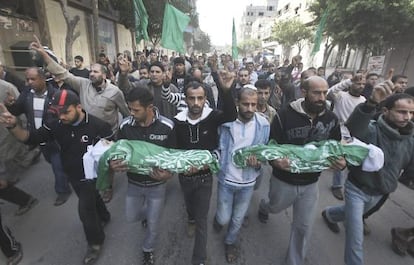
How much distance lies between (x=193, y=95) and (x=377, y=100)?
181 centimetres

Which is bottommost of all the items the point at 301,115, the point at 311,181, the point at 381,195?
the point at 381,195

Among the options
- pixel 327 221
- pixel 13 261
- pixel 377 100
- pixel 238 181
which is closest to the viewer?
pixel 377 100

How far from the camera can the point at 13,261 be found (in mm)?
2852

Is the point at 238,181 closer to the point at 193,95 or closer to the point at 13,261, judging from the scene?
the point at 193,95

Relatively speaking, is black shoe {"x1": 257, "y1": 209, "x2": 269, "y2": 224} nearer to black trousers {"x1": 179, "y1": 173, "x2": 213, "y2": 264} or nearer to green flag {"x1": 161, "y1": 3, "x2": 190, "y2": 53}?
black trousers {"x1": 179, "y1": 173, "x2": 213, "y2": 264}

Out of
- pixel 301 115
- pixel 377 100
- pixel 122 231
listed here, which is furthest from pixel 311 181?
pixel 122 231

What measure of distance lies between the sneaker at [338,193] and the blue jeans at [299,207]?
6.71 ft

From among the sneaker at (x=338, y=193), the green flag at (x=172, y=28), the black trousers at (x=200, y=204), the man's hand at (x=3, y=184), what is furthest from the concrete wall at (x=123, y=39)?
the black trousers at (x=200, y=204)

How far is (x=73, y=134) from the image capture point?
2574mm

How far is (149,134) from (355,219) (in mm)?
2262

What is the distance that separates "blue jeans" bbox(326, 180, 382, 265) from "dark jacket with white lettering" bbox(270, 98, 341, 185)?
1.58 feet

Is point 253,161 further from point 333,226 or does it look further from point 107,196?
point 107,196

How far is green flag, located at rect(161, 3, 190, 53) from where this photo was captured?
6924 mm

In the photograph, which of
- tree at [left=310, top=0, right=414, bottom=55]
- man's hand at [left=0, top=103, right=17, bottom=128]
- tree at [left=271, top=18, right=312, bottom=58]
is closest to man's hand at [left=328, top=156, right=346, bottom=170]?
man's hand at [left=0, top=103, right=17, bottom=128]
